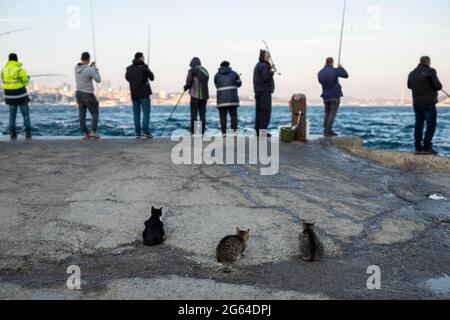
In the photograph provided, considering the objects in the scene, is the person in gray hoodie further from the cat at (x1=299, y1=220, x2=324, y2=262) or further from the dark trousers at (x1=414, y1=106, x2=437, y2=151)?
the cat at (x1=299, y1=220, x2=324, y2=262)

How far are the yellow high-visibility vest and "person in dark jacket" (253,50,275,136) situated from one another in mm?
5911

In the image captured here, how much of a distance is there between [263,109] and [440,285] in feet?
23.8

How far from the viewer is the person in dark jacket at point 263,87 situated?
33.4 ft

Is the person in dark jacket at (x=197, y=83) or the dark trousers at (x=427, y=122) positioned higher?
the person in dark jacket at (x=197, y=83)

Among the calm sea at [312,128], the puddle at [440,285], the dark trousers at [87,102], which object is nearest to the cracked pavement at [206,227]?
the puddle at [440,285]

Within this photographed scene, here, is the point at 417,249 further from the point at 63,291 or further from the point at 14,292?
the point at 14,292

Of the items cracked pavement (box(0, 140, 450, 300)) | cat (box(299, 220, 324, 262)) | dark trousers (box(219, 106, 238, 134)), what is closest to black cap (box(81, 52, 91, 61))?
cracked pavement (box(0, 140, 450, 300))

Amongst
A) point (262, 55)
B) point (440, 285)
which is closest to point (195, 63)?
point (262, 55)

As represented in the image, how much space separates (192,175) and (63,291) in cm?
331

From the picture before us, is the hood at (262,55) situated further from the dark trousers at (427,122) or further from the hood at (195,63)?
the dark trousers at (427,122)

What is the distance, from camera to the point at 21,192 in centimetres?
584

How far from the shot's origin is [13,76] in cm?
1063
